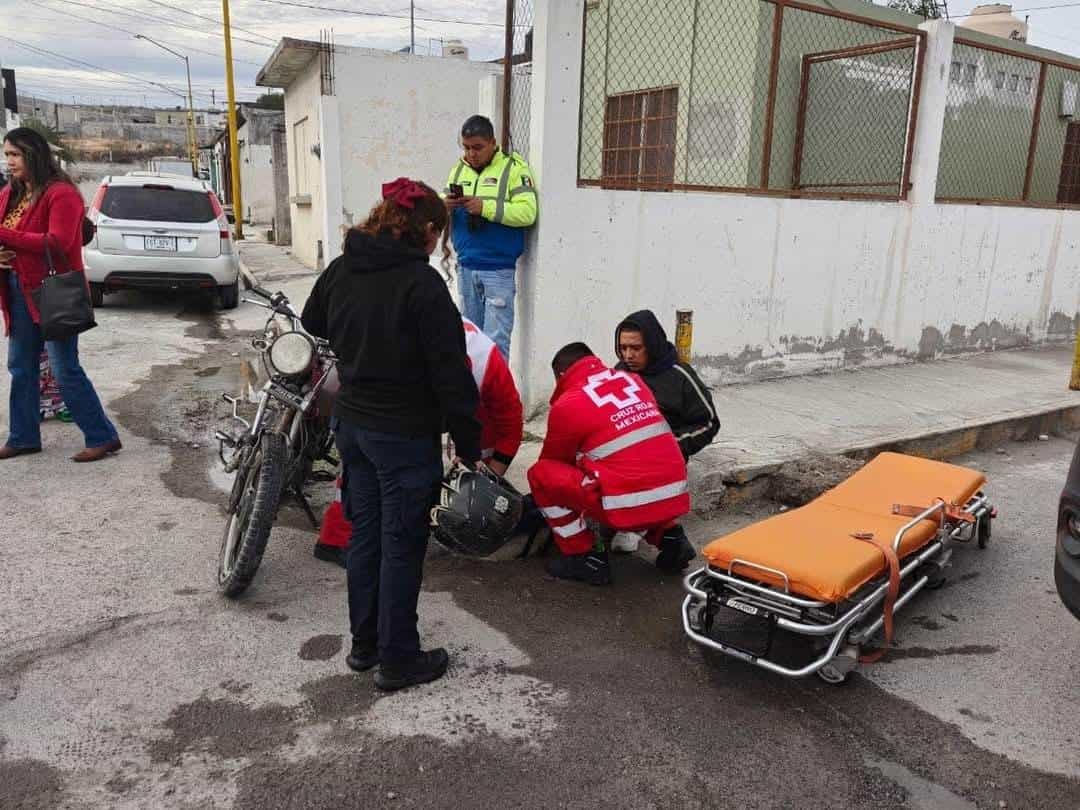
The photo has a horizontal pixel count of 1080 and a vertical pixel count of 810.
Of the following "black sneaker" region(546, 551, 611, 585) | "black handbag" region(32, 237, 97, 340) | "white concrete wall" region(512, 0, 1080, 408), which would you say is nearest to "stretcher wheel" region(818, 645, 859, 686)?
"black sneaker" region(546, 551, 611, 585)

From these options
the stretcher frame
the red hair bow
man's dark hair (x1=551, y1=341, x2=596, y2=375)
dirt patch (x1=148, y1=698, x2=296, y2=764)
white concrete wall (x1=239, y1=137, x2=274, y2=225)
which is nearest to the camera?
dirt patch (x1=148, y1=698, x2=296, y2=764)

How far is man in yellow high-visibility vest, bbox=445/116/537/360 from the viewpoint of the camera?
541 cm

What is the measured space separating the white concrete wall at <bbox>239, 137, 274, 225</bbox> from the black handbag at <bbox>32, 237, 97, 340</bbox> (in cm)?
2707

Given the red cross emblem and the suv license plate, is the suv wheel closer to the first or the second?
the suv license plate

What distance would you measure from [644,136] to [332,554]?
7.59 m

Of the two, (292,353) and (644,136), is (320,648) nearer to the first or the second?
(292,353)

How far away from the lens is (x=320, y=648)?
10.8ft

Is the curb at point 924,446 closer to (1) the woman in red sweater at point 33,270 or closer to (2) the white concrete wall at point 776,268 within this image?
(2) the white concrete wall at point 776,268

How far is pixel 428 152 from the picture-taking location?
14.5 meters

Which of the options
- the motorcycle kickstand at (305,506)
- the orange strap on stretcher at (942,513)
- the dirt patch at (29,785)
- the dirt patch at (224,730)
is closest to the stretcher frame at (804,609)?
the orange strap on stretcher at (942,513)

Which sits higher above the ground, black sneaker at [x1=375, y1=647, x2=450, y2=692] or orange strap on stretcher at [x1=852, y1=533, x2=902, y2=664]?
orange strap on stretcher at [x1=852, y1=533, x2=902, y2=664]

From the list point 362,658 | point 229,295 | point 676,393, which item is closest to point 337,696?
point 362,658

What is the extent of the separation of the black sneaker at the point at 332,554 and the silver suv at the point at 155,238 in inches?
296

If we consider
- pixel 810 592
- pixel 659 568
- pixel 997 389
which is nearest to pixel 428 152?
pixel 997 389
